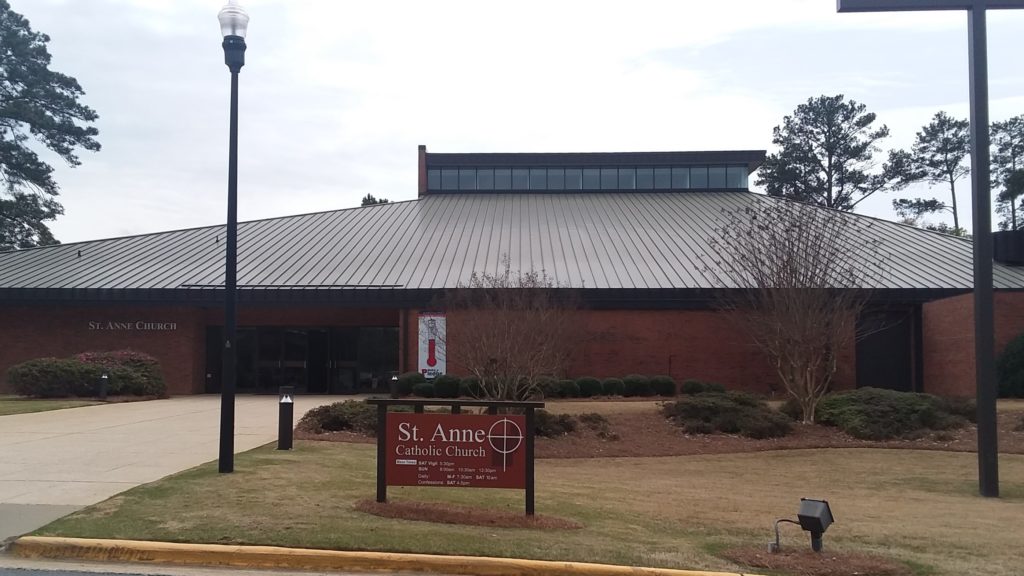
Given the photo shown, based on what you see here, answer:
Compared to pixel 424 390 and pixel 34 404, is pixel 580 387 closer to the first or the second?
pixel 424 390

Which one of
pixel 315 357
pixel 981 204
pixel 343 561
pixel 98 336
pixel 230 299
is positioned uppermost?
pixel 981 204

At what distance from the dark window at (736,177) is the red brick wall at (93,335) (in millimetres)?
29025

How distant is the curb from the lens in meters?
7.44

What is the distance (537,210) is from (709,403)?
2511cm

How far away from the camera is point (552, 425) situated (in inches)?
688

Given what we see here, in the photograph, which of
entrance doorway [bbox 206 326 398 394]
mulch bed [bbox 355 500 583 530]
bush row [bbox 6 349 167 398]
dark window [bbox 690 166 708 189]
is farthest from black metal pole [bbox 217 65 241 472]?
dark window [bbox 690 166 708 189]

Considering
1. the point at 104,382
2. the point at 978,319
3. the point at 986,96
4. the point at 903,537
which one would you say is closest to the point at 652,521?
the point at 903,537

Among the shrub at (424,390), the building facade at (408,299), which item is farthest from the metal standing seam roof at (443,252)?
the shrub at (424,390)

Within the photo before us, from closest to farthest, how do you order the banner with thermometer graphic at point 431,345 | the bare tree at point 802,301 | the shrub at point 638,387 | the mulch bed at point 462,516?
1. the mulch bed at point 462,516
2. the bare tree at point 802,301
3. the shrub at point 638,387
4. the banner with thermometer graphic at point 431,345

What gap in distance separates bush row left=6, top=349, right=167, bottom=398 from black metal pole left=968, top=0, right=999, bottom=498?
22.2 m

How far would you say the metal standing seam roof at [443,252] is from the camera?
31266 mm

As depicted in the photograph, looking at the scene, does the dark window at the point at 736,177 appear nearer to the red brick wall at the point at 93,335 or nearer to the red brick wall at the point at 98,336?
the red brick wall at the point at 98,336

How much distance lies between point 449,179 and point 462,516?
40.1 metres

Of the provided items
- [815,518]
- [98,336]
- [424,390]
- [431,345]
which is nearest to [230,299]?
[815,518]
